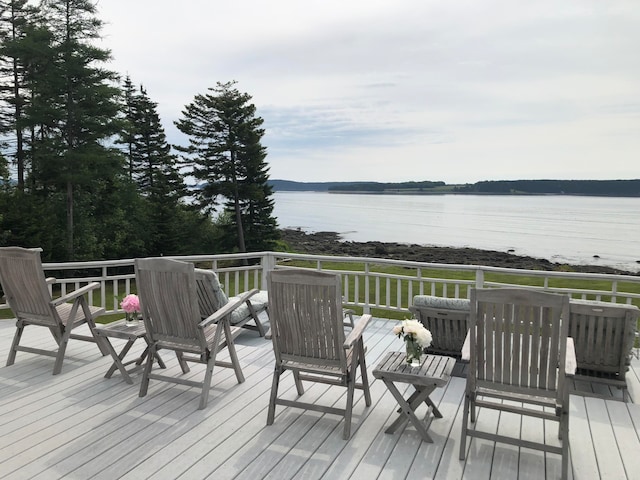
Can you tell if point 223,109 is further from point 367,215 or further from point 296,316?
point 367,215

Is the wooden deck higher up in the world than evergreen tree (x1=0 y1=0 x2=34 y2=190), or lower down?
lower down

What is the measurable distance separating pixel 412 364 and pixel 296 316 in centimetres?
87

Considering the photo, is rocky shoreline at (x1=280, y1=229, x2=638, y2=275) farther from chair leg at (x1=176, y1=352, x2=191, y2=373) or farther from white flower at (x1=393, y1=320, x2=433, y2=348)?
white flower at (x1=393, y1=320, x2=433, y2=348)

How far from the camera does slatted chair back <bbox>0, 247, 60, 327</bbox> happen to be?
4.26 m

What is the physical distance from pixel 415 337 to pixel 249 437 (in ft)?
4.20

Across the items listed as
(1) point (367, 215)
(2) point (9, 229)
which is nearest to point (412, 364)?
(2) point (9, 229)

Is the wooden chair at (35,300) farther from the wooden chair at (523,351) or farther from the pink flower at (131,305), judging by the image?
the wooden chair at (523,351)

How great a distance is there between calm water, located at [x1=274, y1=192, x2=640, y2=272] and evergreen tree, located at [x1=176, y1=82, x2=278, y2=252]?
5357 millimetres

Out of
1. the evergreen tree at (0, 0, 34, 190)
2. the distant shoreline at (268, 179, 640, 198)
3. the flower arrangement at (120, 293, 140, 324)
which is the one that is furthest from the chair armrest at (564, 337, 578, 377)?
the distant shoreline at (268, 179, 640, 198)

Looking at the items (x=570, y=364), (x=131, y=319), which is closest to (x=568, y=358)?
(x=570, y=364)

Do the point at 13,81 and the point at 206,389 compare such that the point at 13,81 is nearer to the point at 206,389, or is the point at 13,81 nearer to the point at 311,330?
the point at 206,389

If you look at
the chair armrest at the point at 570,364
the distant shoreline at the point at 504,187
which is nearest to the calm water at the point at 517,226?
the distant shoreline at the point at 504,187

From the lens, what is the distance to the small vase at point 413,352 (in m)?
3.26

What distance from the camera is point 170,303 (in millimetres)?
3717
